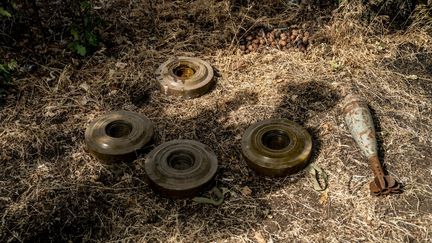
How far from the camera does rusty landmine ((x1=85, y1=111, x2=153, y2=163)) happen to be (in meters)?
3.90

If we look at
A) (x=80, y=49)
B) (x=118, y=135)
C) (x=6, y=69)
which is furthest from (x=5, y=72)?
(x=118, y=135)

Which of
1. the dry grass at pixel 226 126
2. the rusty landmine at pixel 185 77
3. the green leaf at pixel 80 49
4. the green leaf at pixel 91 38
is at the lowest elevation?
the dry grass at pixel 226 126

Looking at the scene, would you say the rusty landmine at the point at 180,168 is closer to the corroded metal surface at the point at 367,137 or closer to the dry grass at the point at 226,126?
the dry grass at the point at 226,126

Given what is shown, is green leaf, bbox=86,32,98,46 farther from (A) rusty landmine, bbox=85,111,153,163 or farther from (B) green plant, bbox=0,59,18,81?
(A) rusty landmine, bbox=85,111,153,163

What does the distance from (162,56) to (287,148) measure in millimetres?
2040

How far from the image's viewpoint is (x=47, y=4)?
18.6 ft

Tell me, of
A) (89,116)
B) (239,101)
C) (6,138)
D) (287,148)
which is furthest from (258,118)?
(6,138)

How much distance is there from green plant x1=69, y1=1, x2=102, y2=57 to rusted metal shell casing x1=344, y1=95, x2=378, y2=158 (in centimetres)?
291

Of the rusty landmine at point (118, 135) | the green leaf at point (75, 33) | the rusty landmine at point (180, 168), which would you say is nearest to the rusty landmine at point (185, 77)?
the rusty landmine at point (118, 135)

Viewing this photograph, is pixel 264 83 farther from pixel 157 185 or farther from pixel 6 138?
pixel 6 138

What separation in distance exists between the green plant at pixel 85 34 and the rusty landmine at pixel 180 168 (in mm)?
1797

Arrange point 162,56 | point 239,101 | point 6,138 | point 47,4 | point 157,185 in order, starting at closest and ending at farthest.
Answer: point 157,185 < point 6,138 < point 239,101 < point 162,56 < point 47,4

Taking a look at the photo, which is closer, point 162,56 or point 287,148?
point 287,148

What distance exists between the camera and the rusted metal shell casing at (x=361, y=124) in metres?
3.94
